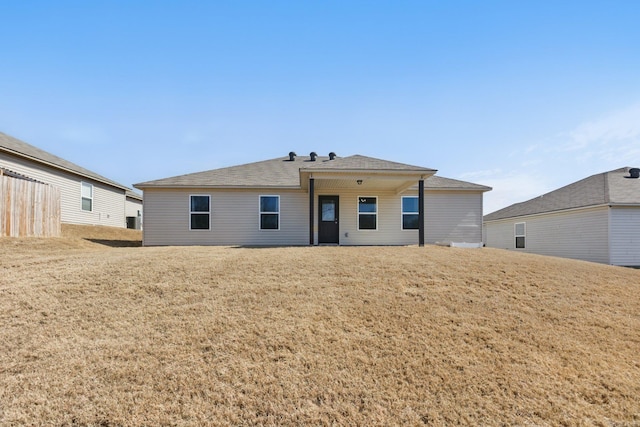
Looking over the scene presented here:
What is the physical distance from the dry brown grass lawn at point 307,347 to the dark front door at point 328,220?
7.36m

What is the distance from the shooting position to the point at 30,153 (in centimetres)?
1599

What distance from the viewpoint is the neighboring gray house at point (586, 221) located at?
49.0 ft

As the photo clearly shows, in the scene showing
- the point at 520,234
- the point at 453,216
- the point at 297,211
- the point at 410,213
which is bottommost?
the point at 520,234

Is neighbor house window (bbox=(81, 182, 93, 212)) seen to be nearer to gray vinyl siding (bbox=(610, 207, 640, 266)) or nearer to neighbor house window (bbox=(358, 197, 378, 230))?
neighbor house window (bbox=(358, 197, 378, 230))

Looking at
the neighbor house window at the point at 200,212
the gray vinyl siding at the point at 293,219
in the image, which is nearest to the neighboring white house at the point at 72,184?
the gray vinyl siding at the point at 293,219

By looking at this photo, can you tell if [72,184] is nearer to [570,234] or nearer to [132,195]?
[132,195]

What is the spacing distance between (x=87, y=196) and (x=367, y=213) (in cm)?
1627

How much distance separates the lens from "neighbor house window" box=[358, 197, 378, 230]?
1507cm

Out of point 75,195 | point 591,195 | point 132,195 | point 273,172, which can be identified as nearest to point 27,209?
point 75,195

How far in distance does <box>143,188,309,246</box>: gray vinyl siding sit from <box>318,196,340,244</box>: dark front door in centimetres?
65

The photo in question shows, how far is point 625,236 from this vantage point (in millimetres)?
14953

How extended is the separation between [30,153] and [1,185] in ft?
21.0

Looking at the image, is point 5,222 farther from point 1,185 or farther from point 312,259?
point 312,259

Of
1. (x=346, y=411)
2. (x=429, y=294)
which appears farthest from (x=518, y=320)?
(x=346, y=411)
